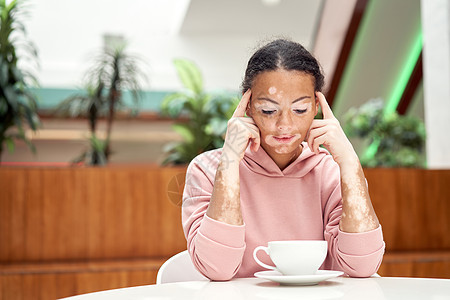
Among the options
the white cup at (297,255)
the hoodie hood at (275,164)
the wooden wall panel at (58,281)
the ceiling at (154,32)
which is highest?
the ceiling at (154,32)

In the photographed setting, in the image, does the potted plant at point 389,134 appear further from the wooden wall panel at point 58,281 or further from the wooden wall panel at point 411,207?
the wooden wall panel at point 58,281

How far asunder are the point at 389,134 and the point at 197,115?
1.44 m

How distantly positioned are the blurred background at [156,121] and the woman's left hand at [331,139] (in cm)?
19

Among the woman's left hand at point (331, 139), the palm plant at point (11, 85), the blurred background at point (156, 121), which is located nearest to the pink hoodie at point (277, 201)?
the woman's left hand at point (331, 139)

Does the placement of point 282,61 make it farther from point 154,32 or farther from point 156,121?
point 154,32

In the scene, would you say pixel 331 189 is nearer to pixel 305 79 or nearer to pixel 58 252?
pixel 305 79

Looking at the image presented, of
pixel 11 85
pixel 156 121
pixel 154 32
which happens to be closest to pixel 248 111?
pixel 11 85

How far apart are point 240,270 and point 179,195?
2.80ft

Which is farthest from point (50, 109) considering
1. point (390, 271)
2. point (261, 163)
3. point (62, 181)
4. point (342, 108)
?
point (261, 163)

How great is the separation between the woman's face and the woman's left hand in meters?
0.02

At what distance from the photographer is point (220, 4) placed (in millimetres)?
6277

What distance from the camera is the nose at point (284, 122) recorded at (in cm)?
122

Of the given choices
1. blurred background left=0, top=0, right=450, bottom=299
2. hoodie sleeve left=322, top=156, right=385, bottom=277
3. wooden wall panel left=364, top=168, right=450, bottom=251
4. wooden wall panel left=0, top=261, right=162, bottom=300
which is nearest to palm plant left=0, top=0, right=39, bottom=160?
blurred background left=0, top=0, right=450, bottom=299

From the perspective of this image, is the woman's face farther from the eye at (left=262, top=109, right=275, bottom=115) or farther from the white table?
the white table
